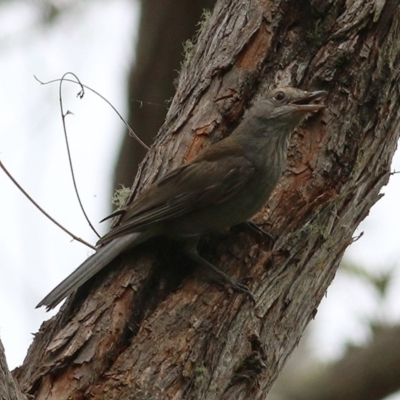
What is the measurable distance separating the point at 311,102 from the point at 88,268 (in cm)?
151

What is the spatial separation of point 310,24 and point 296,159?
801 millimetres

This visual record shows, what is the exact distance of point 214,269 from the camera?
14.6 feet

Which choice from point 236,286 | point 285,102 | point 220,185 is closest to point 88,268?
point 236,286

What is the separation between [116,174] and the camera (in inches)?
269

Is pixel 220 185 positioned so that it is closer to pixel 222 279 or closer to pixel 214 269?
pixel 214 269

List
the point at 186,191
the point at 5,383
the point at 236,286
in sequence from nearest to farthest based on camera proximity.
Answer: the point at 5,383
the point at 236,286
the point at 186,191

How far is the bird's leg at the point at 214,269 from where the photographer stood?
168 inches

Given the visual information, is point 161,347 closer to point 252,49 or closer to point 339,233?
point 339,233

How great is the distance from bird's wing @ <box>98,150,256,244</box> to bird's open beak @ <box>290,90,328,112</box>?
16.6 inches

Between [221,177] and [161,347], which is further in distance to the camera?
[221,177]

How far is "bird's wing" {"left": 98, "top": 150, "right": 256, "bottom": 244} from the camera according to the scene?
4594 mm

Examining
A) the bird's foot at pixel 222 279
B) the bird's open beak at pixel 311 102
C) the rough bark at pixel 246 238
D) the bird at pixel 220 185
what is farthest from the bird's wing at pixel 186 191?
the bird's open beak at pixel 311 102

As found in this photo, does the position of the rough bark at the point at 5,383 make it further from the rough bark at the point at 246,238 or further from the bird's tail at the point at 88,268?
the bird's tail at the point at 88,268

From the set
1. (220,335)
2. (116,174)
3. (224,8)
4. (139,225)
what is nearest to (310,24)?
(224,8)
